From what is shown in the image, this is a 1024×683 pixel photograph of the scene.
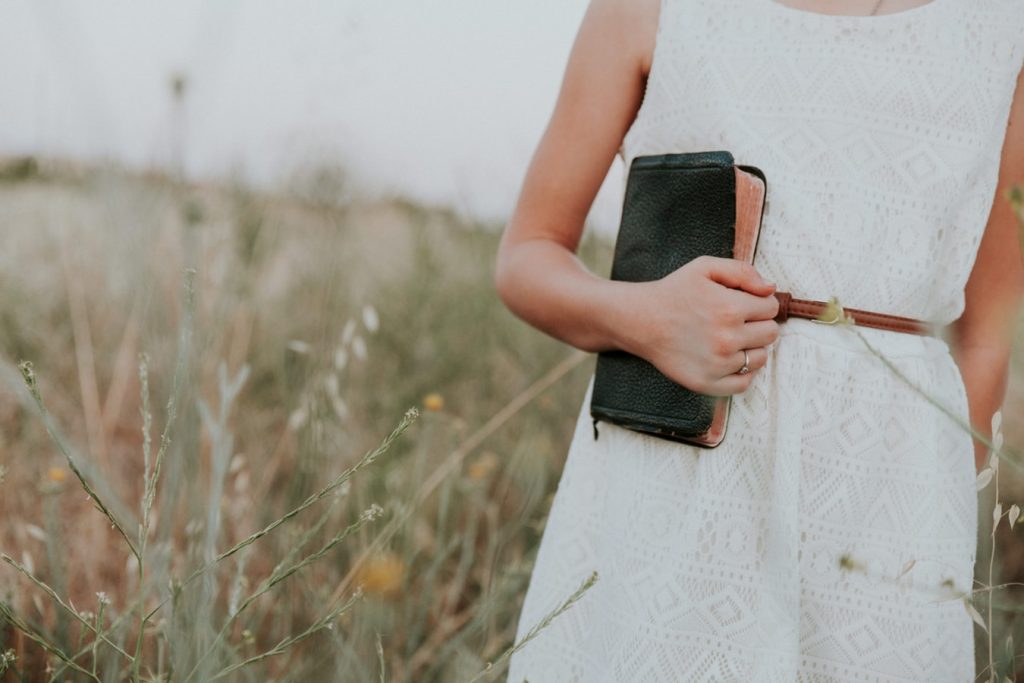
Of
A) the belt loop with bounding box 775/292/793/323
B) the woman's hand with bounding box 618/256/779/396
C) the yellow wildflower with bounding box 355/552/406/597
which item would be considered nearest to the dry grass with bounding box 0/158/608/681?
the yellow wildflower with bounding box 355/552/406/597

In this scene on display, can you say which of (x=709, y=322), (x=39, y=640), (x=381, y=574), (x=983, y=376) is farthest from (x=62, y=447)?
(x=983, y=376)

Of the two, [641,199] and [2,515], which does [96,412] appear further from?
[641,199]

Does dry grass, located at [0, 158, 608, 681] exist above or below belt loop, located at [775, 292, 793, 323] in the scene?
below

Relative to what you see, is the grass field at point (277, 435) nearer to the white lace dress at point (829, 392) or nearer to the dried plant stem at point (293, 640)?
the dried plant stem at point (293, 640)

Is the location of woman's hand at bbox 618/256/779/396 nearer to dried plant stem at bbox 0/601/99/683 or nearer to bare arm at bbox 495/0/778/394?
bare arm at bbox 495/0/778/394

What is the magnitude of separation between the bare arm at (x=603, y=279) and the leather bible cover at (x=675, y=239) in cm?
3

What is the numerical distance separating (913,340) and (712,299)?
27 cm

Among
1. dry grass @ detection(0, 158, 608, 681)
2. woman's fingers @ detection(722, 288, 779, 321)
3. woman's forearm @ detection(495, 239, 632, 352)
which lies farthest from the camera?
dry grass @ detection(0, 158, 608, 681)

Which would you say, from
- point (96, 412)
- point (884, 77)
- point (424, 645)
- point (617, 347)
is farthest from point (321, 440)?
point (884, 77)

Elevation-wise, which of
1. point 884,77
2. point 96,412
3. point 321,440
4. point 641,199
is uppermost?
point 884,77

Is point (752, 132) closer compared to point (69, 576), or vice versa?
point (752, 132)

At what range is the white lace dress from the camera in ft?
3.09

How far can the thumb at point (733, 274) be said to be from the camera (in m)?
0.90

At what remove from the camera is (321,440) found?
1.53 meters
